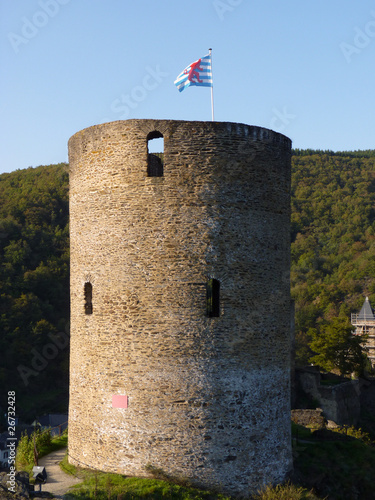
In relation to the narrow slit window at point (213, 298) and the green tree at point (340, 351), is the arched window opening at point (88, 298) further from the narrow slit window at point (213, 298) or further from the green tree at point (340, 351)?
the green tree at point (340, 351)

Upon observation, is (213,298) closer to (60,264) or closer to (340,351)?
(340,351)

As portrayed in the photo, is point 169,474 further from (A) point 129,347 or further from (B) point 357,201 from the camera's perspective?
(B) point 357,201

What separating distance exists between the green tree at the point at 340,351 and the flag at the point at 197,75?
2760cm

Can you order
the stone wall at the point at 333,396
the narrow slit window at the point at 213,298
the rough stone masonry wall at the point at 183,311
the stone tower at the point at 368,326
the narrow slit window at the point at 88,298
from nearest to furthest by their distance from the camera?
the rough stone masonry wall at the point at 183,311 → the narrow slit window at the point at 213,298 → the narrow slit window at the point at 88,298 → the stone wall at the point at 333,396 → the stone tower at the point at 368,326

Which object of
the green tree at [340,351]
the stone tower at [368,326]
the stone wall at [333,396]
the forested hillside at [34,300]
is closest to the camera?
the stone wall at [333,396]

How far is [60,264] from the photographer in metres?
58.5

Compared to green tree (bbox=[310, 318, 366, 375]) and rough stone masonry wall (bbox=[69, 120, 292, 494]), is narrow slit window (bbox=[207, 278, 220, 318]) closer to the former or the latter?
rough stone masonry wall (bbox=[69, 120, 292, 494])

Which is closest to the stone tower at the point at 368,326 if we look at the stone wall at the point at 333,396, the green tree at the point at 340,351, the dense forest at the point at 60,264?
the dense forest at the point at 60,264

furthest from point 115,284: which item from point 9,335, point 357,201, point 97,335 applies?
point 357,201

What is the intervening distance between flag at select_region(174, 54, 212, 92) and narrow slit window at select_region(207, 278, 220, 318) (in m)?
4.38

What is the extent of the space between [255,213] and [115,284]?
128 inches

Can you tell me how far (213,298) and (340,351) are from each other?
28.2 m

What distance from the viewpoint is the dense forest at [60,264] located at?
5278 cm

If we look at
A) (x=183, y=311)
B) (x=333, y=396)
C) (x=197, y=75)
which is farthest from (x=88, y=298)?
(x=333, y=396)
